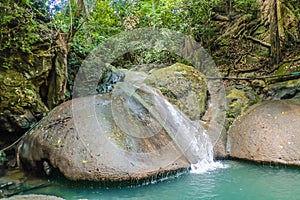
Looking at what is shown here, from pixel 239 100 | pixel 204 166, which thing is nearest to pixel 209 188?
pixel 204 166

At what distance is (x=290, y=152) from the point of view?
207 inches

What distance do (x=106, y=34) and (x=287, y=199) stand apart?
307 inches

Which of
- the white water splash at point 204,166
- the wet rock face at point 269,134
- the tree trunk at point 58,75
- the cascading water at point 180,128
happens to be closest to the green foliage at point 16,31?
the tree trunk at point 58,75

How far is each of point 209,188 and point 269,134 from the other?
230cm

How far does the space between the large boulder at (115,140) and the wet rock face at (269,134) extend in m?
0.77

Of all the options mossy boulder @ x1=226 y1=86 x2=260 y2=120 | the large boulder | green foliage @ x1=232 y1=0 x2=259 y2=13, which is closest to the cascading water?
the large boulder

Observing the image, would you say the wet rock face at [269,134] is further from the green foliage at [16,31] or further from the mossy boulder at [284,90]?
the green foliage at [16,31]

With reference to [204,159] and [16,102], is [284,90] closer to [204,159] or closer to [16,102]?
[204,159]

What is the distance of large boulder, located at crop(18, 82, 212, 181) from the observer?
4.46 metres

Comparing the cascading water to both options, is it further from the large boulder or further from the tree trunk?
the tree trunk

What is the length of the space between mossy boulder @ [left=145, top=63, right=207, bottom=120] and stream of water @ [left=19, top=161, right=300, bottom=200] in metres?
2.21

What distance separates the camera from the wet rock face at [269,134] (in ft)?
17.5

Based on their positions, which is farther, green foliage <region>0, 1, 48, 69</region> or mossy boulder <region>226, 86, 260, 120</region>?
mossy boulder <region>226, 86, 260, 120</region>

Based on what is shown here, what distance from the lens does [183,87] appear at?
7090mm
